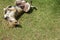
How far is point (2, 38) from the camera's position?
5.00 metres

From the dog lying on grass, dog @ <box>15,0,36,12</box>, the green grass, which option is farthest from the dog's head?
dog @ <box>15,0,36,12</box>

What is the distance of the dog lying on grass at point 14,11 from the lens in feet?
17.6

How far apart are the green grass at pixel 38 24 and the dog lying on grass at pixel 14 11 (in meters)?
0.13

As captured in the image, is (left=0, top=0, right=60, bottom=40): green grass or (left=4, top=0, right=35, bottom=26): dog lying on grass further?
(left=4, top=0, right=35, bottom=26): dog lying on grass

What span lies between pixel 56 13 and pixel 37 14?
0.55 metres

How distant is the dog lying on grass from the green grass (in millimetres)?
130

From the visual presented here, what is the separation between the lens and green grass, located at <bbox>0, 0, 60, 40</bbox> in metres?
5.13

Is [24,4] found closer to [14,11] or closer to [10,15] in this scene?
[14,11]

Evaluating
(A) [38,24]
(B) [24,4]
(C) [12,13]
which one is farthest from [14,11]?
(A) [38,24]

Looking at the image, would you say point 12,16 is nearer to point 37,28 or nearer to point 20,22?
point 20,22

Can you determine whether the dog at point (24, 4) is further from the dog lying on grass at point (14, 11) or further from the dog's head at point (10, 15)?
the dog's head at point (10, 15)

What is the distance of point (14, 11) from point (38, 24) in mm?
729

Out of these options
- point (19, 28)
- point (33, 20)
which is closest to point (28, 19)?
point (33, 20)

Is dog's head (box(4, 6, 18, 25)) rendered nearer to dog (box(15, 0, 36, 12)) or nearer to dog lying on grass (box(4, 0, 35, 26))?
dog lying on grass (box(4, 0, 35, 26))
